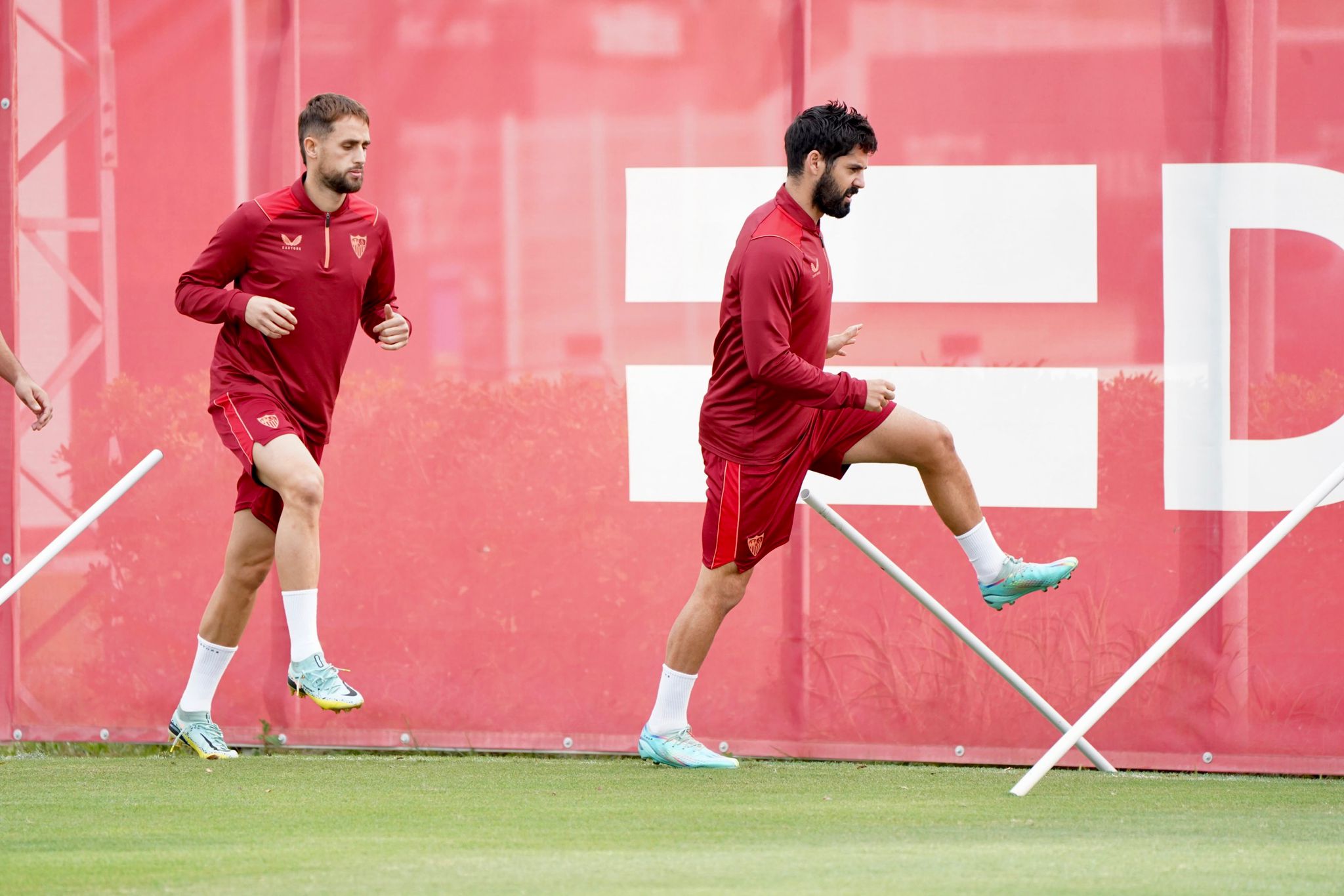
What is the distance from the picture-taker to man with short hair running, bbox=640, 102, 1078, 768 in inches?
159

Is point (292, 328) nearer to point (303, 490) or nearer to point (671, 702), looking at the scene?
point (303, 490)

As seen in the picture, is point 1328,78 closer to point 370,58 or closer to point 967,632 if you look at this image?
point 967,632

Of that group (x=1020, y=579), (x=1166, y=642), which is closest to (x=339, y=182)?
(x=1020, y=579)

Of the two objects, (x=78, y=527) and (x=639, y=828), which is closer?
(x=639, y=828)

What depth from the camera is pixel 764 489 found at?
4.15m

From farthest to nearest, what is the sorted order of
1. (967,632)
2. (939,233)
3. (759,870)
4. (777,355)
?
(939,233), (967,632), (777,355), (759,870)

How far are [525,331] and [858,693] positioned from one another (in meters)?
1.44

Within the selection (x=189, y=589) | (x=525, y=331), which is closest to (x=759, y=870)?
(x=525, y=331)

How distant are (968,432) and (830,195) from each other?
970mm

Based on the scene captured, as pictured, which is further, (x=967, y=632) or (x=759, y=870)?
(x=967, y=632)

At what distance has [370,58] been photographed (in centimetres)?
491

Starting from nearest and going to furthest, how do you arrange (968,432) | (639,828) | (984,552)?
(639,828) < (984,552) < (968,432)

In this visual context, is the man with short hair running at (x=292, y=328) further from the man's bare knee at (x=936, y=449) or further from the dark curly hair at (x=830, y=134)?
the man's bare knee at (x=936, y=449)

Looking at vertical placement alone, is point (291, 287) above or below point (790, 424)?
above
